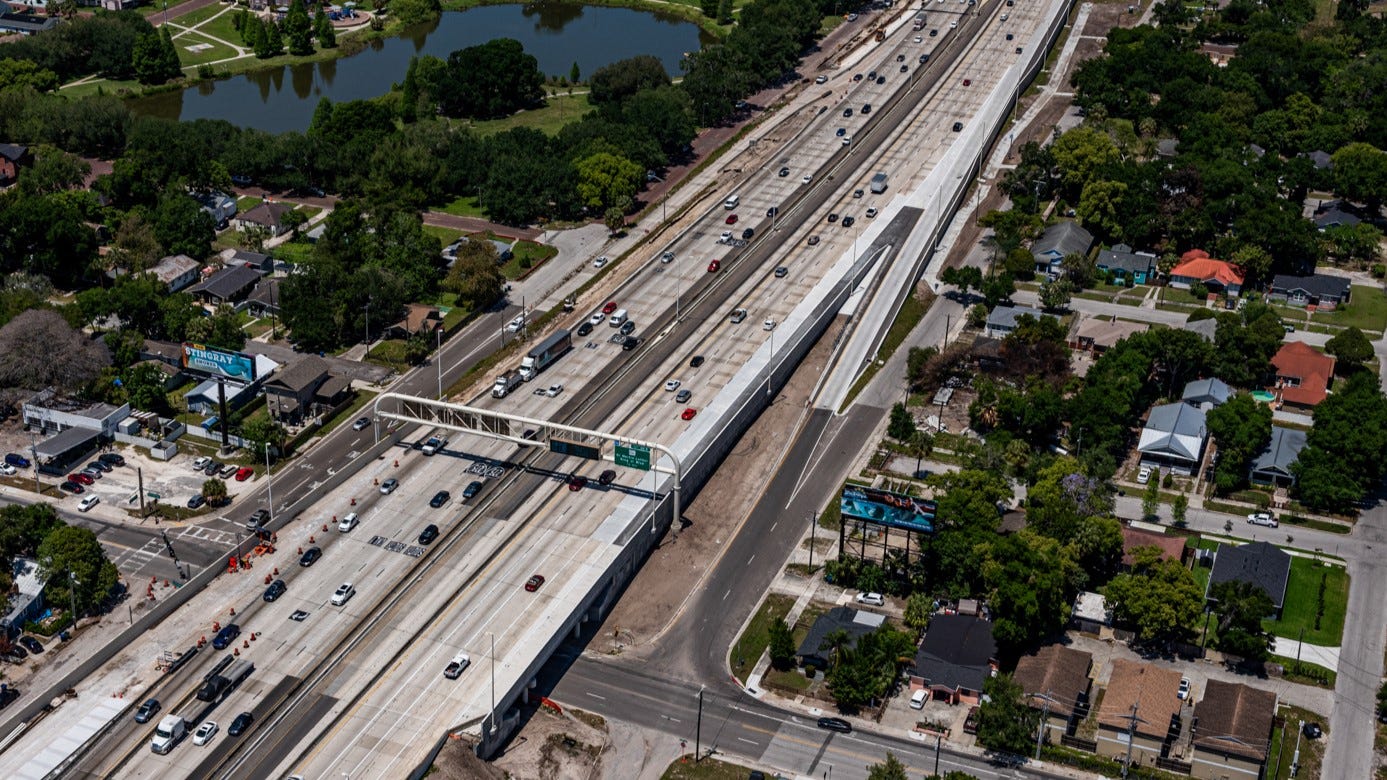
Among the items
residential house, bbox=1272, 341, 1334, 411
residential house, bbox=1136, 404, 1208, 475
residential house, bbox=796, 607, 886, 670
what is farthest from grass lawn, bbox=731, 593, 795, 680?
residential house, bbox=1272, 341, 1334, 411

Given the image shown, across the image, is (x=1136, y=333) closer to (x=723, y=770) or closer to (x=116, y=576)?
(x=723, y=770)

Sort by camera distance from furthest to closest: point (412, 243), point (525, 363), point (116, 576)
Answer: point (412, 243)
point (525, 363)
point (116, 576)

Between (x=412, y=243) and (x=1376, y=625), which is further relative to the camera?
(x=412, y=243)

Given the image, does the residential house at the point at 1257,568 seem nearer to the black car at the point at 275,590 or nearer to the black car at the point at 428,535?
the black car at the point at 428,535

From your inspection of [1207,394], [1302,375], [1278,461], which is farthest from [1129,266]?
[1278,461]

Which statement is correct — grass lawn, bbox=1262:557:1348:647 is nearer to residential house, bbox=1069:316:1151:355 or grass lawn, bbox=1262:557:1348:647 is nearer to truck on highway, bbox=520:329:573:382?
residential house, bbox=1069:316:1151:355

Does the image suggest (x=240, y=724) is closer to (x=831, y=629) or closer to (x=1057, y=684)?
(x=831, y=629)

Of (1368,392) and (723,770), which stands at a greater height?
(1368,392)

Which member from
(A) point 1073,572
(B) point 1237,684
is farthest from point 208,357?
(B) point 1237,684
